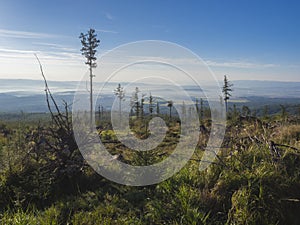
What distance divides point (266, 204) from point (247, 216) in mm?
458

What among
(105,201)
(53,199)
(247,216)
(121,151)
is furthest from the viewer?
(121,151)

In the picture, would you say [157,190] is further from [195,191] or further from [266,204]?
[266,204]

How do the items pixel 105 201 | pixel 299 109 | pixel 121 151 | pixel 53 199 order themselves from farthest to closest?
pixel 299 109, pixel 121 151, pixel 53 199, pixel 105 201

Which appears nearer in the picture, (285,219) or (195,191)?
(285,219)

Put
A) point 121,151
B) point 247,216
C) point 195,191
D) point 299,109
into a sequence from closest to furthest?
point 247,216, point 195,191, point 121,151, point 299,109

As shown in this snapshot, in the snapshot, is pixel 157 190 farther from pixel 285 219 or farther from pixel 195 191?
pixel 285 219

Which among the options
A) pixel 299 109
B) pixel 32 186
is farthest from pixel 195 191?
pixel 299 109

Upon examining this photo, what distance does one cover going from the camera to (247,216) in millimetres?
4012

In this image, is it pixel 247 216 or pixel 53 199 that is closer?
pixel 247 216

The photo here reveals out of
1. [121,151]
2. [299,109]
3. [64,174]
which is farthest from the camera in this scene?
[299,109]

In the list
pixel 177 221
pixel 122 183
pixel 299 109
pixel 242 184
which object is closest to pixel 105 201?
pixel 122 183

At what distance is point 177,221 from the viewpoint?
13.7ft

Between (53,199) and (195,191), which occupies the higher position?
(195,191)

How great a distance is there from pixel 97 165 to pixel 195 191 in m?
2.47
